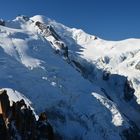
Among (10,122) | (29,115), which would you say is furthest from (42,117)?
(10,122)

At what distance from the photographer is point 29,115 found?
152m

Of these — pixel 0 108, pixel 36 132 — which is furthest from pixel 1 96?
pixel 36 132

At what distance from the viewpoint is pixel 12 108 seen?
14475cm

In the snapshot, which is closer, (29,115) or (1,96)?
(1,96)

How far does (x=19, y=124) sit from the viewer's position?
146 m

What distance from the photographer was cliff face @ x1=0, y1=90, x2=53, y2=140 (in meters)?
140

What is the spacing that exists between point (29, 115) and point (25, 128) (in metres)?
5.18

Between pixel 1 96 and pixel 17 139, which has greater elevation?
pixel 1 96

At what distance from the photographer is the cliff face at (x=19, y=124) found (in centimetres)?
13950

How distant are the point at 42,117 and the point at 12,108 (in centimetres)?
1008

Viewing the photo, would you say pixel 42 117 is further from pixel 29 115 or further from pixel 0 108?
pixel 0 108

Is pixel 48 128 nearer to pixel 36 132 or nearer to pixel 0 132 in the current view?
pixel 36 132

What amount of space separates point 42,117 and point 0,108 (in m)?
12.7

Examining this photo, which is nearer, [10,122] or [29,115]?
[10,122]
